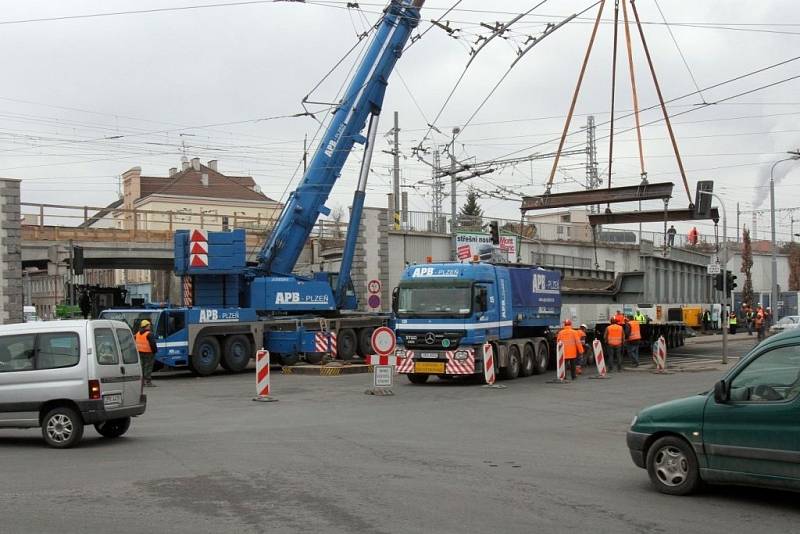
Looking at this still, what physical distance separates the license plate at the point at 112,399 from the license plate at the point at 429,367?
10.7m

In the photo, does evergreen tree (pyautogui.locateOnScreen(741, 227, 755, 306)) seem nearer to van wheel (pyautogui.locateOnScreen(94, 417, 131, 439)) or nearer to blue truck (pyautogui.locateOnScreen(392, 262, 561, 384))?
blue truck (pyautogui.locateOnScreen(392, 262, 561, 384))

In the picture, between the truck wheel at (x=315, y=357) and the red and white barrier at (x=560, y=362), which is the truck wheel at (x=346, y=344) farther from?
the red and white barrier at (x=560, y=362)

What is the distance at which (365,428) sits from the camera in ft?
45.5

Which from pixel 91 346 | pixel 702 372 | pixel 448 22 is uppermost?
pixel 448 22

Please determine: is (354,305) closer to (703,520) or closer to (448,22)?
(448,22)

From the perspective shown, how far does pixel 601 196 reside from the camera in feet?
72.1

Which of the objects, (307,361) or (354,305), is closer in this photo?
(307,361)

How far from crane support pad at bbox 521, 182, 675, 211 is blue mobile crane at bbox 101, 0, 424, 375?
7090mm

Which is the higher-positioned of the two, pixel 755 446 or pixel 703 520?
pixel 755 446

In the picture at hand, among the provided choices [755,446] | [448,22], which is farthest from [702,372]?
[755,446]

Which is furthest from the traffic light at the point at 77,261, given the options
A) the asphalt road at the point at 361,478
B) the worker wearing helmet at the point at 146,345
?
the asphalt road at the point at 361,478

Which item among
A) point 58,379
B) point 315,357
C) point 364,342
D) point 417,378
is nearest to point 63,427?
point 58,379

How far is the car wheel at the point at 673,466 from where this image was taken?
8.18 m

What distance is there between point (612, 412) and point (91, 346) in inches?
364
